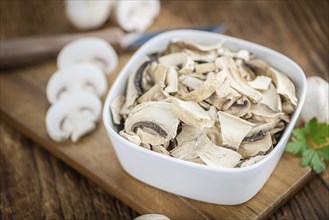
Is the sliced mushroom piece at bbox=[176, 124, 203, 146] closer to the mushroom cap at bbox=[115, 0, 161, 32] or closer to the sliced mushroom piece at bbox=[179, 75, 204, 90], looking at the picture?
the sliced mushroom piece at bbox=[179, 75, 204, 90]

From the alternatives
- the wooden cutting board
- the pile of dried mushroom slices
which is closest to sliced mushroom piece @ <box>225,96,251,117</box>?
the pile of dried mushroom slices

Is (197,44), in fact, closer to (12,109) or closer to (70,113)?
(70,113)

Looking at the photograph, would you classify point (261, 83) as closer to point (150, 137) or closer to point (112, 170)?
point (150, 137)

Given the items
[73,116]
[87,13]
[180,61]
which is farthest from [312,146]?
[87,13]

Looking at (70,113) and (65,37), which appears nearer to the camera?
(70,113)

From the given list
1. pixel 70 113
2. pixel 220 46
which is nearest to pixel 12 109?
pixel 70 113
